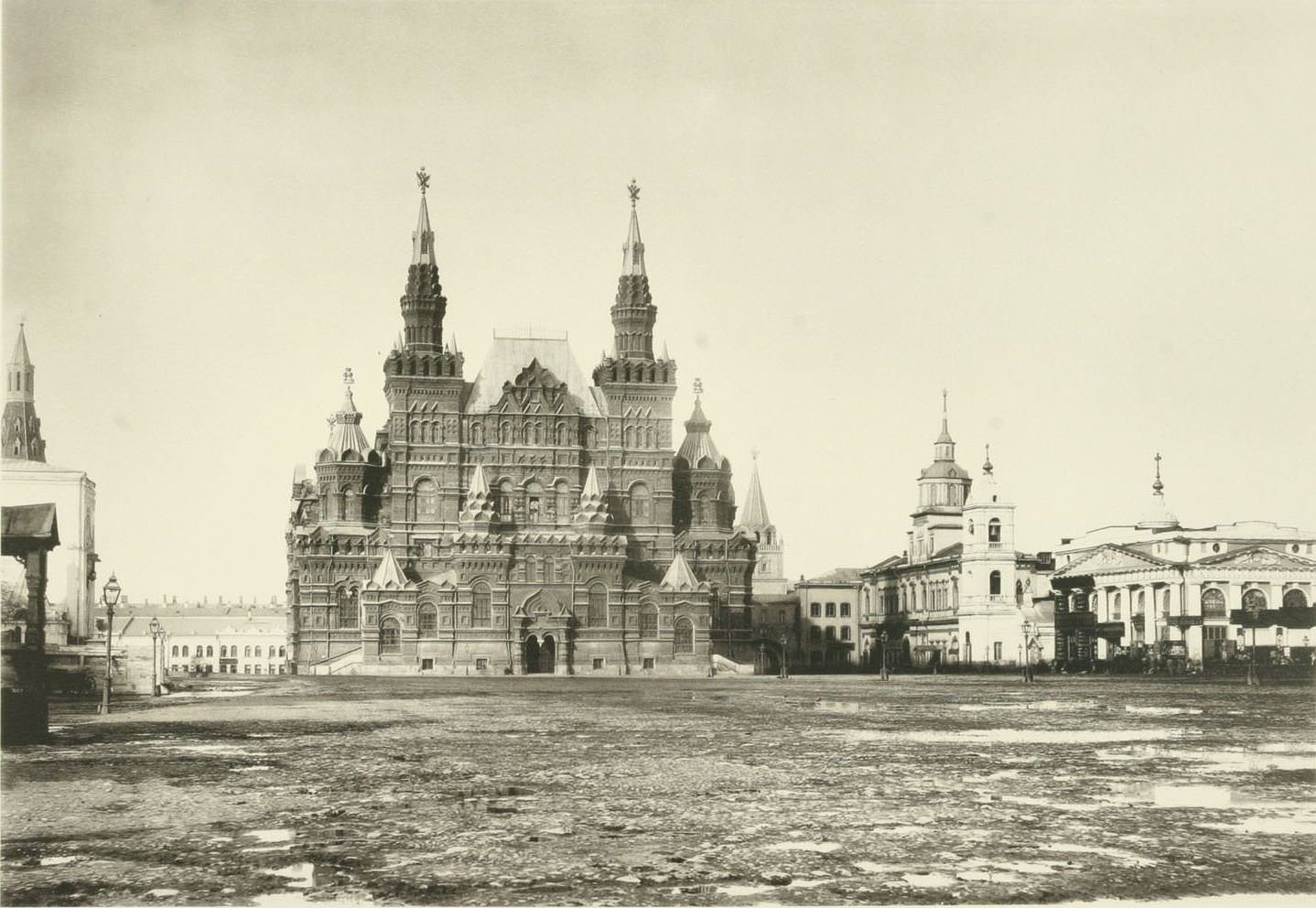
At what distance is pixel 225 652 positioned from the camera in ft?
553

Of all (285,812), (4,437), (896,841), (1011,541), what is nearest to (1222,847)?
(896,841)

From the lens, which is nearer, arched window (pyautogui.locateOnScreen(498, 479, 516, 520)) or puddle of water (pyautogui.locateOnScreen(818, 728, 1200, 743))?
puddle of water (pyautogui.locateOnScreen(818, 728, 1200, 743))

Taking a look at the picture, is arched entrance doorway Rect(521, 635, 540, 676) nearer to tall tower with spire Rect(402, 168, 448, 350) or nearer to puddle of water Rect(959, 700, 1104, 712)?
tall tower with spire Rect(402, 168, 448, 350)

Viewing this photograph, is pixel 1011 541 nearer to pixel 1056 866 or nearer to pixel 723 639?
pixel 723 639

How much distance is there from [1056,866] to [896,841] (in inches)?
68.6

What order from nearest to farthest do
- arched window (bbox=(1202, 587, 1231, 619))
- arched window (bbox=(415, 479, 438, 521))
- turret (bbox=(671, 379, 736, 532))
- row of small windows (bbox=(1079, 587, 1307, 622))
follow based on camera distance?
row of small windows (bbox=(1079, 587, 1307, 622)), arched window (bbox=(1202, 587, 1231, 619)), arched window (bbox=(415, 479, 438, 521)), turret (bbox=(671, 379, 736, 532))

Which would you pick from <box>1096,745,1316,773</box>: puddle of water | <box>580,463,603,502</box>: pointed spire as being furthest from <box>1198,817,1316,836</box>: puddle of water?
<box>580,463,603,502</box>: pointed spire

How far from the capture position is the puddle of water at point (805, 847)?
44.8ft

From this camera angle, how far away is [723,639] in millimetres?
99250

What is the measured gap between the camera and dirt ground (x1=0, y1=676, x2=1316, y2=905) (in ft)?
40.1

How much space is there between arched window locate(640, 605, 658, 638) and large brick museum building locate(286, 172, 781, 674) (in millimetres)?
82

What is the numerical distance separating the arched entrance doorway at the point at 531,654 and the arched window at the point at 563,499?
351 inches

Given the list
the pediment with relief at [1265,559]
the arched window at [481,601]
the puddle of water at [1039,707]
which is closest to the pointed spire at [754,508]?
the arched window at [481,601]

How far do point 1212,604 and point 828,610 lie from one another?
62476 mm
